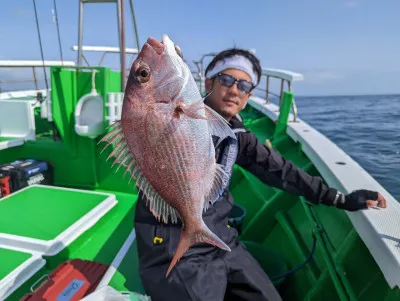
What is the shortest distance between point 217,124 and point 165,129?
243 millimetres

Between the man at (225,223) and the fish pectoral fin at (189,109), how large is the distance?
475mm

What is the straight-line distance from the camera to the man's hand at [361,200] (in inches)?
73.6

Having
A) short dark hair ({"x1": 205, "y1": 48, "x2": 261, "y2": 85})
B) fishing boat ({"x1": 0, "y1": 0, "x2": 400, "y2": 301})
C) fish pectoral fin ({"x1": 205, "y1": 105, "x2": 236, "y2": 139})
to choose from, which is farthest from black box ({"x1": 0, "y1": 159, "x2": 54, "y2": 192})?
fish pectoral fin ({"x1": 205, "y1": 105, "x2": 236, "y2": 139})

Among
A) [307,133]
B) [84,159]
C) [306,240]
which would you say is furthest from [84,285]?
[307,133]

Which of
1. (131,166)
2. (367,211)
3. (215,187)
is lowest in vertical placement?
(367,211)

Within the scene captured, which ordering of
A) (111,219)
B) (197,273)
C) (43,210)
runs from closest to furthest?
(197,273)
(43,210)
(111,219)

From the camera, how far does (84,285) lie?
188 centimetres

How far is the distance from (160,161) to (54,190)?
8.10ft

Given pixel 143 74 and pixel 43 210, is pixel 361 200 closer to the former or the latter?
pixel 143 74

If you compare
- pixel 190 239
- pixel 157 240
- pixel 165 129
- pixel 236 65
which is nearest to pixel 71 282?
pixel 157 240

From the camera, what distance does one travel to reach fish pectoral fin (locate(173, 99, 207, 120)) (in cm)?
120

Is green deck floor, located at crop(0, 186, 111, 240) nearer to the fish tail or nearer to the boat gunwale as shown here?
the fish tail

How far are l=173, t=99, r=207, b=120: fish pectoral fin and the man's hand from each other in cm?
131

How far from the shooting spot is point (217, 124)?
1298 mm
